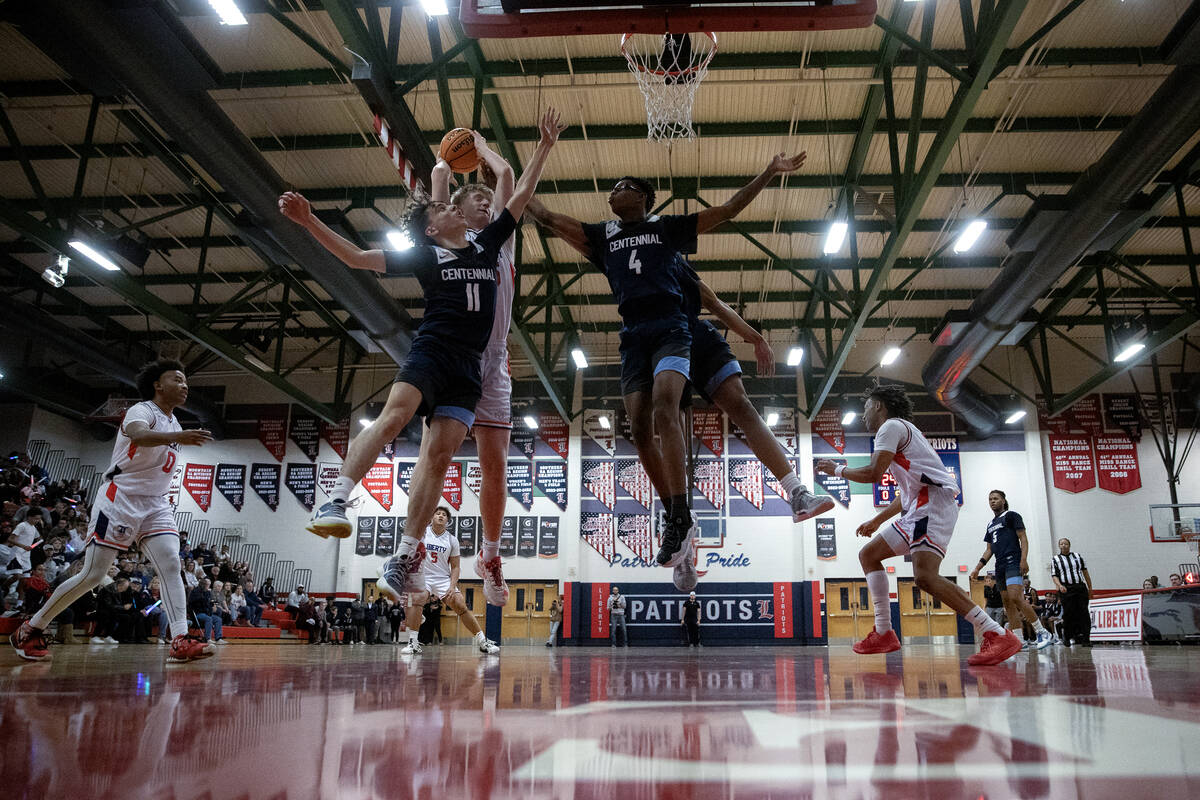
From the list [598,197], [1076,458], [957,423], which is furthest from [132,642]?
[1076,458]

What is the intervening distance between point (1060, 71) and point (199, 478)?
23.7 meters

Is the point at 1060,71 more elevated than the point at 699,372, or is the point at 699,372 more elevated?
the point at 1060,71

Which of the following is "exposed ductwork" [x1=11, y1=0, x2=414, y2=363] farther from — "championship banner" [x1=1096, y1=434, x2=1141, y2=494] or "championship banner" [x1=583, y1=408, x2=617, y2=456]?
"championship banner" [x1=1096, y1=434, x2=1141, y2=494]

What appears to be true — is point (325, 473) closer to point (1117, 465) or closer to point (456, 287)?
point (456, 287)

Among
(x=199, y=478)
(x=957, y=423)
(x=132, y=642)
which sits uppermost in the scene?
(x=957, y=423)

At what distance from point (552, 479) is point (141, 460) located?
18.6 metres

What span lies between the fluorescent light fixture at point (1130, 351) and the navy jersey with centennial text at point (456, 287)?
16.0 metres

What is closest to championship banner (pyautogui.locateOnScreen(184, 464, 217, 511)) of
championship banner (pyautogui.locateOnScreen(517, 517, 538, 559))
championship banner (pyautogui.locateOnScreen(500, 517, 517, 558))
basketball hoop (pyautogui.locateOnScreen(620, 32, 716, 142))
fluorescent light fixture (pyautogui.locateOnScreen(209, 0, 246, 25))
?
championship banner (pyautogui.locateOnScreen(500, 517, 517, 558))

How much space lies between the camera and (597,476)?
2300cm

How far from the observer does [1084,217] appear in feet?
36.5

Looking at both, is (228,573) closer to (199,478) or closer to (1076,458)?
(199,478)

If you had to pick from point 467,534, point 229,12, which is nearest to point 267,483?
point 467,534

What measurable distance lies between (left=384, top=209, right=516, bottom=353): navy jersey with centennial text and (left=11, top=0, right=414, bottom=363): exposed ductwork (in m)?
5.85

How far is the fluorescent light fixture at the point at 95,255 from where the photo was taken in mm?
12133
